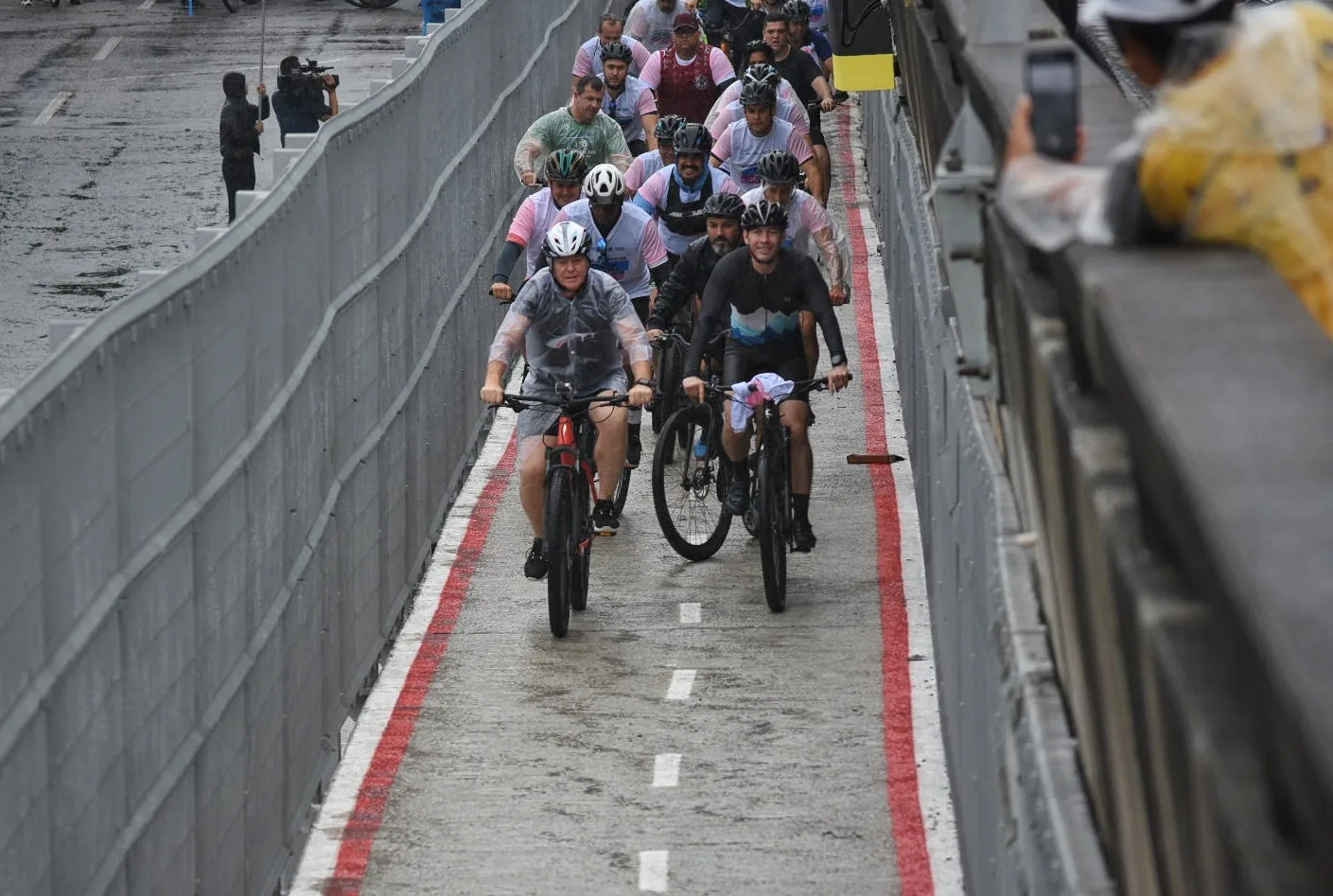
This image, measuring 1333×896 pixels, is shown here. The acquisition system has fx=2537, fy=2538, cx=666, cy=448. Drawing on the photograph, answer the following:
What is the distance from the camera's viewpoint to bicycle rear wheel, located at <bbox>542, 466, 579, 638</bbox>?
11844mm

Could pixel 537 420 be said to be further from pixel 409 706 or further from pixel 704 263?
pixel 704 263

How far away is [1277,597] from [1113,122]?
364cm

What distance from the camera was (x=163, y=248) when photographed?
2681 centimetres

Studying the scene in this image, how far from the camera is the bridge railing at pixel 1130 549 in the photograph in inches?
121

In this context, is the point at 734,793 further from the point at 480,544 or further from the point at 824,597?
the point at 480,544

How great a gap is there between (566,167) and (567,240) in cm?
259

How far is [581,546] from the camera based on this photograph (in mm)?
12430

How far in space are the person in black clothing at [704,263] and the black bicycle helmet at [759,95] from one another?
3057 millimetres

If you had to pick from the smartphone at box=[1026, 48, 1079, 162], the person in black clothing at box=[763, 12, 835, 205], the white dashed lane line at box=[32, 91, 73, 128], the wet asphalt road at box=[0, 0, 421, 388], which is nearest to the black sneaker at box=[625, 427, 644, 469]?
the person in black clothing at box=[763, 12, 835, 205]

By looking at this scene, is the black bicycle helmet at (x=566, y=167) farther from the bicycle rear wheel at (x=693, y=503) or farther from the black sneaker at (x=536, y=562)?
the black sneaker at (x=536, y=562)

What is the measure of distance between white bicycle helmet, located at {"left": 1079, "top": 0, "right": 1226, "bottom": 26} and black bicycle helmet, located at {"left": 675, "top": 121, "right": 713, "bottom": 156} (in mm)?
10390

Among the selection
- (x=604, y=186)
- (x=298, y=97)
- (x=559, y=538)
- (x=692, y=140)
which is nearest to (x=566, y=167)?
(x=604, y=186)

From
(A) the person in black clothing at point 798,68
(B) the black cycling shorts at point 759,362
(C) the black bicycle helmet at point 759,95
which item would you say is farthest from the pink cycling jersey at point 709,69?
(B) the black cycling shorts at point 759,362

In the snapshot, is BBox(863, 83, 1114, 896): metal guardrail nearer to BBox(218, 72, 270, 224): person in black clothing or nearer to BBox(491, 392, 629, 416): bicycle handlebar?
BBox(491, 392, 629, 416): bicycle handlebar
